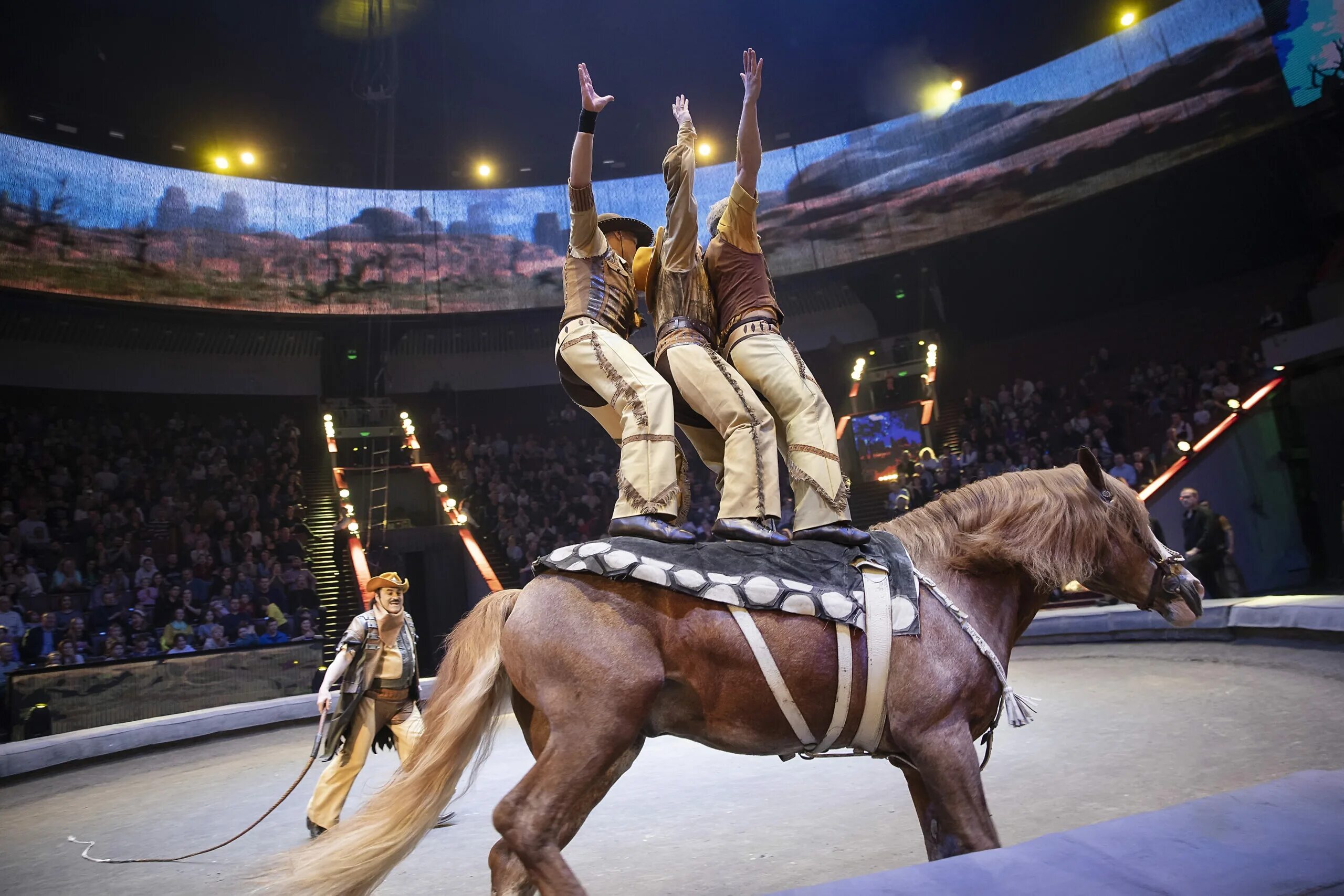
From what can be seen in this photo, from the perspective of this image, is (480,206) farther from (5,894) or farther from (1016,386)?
(5,894)

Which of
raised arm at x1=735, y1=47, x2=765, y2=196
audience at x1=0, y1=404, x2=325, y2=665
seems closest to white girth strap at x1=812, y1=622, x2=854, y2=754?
raised arm at x1=735, y1=47, x2=765, y2=196

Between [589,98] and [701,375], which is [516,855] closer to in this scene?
[701,375]

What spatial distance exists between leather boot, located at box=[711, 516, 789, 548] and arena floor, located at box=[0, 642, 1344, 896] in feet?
5.03

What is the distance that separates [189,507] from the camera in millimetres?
16312

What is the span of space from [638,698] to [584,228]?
69.9 inches

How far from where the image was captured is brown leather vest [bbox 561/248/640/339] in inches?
123

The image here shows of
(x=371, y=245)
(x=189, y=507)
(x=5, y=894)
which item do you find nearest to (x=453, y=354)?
(x=371, y=245)

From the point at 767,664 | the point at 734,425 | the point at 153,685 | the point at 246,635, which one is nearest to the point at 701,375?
the point at 734,425

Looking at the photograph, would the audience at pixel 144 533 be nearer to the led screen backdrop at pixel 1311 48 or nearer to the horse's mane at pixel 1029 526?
the horse's mane at pixel 1029 526

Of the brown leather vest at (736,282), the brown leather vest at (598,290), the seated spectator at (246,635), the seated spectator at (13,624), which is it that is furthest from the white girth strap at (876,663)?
the seated spectator at (13,624)

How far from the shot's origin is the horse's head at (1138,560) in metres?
2.91

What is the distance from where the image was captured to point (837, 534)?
2729 mm

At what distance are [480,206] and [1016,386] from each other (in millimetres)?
14457

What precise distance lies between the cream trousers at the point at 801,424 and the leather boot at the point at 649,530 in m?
0.41
